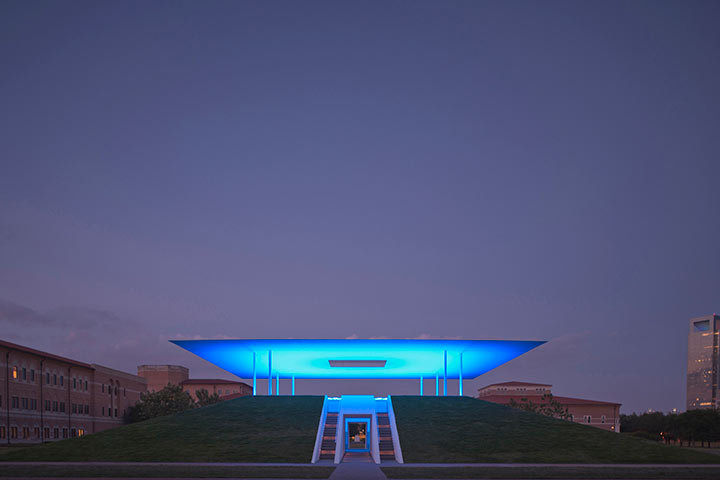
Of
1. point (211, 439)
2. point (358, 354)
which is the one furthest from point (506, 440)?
point (211, 439)

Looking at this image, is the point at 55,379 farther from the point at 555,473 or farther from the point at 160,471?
the point at 555,473

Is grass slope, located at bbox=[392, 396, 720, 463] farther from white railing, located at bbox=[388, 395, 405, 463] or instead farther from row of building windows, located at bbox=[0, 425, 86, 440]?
row of building windows, located at bbox=[0, 425, 86, 440]

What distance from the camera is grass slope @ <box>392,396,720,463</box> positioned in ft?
87.2

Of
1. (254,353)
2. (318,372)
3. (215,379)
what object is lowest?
(215,379)

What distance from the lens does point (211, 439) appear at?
29.1m

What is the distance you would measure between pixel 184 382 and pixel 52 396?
166 ft

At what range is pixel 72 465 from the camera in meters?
24.4

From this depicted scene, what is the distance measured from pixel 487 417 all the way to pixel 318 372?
23.7 m

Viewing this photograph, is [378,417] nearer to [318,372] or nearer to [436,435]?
[436,435]

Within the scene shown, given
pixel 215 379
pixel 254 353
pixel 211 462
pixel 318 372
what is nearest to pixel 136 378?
pixel 215 379

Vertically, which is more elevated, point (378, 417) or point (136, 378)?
point (378, 417)

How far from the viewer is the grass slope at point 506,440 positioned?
87.2 feet

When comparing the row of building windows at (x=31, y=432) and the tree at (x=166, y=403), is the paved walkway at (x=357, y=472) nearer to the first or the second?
the row of building windows at (x=31, y=432)

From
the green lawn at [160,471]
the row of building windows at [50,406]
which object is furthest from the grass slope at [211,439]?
the row of building windows at [50,406]
